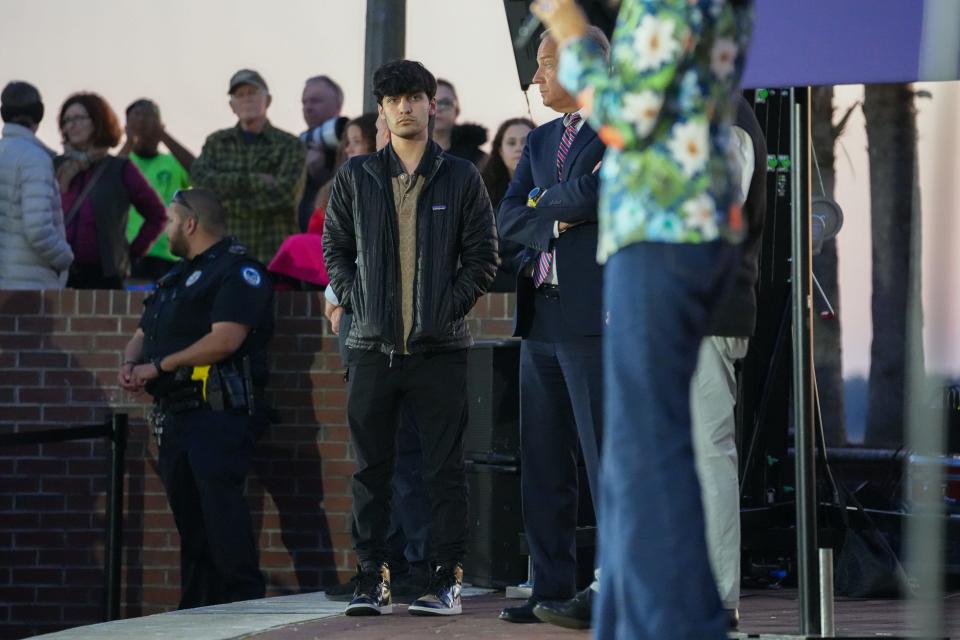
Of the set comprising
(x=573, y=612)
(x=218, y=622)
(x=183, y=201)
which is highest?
(x=183, y=201)

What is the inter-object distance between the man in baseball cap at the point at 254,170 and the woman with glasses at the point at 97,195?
46 centimetres

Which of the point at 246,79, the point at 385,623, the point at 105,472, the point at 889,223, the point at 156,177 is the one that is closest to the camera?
the point at 385,623

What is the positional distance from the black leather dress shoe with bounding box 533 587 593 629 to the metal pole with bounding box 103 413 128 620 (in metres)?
3.61

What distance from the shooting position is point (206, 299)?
8.30 m

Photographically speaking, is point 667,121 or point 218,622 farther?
point 218,622

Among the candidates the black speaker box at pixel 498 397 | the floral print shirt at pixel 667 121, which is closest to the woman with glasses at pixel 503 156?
the black speaker box at pixel 498 397

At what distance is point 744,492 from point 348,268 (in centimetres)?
241

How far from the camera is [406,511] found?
696cm

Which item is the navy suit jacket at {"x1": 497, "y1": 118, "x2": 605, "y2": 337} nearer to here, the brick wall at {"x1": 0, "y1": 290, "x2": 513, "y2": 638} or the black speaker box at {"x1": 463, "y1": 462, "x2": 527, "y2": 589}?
the black speaker box at {"x1": 463, "y1": 462, "x2": 527, "y2": 589}

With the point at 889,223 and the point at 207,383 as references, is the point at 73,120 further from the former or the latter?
the point at 889,223

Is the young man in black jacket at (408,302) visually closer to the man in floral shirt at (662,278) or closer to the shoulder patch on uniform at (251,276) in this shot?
the shoulder patch on uniform at (251,276)

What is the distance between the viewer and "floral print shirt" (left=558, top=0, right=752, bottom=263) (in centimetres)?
327

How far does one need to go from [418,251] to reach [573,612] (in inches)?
62.9

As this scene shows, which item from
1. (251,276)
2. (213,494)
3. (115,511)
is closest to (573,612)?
(213,494)
